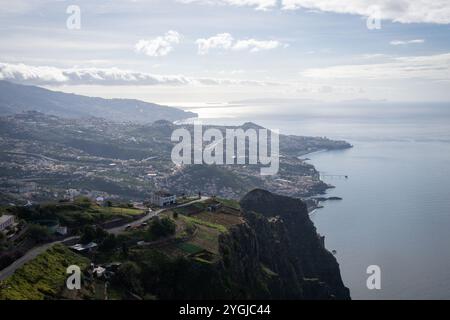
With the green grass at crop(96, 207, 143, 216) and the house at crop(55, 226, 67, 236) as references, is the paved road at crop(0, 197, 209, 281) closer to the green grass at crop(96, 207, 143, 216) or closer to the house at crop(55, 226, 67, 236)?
the house at crop(55, 226, 67, 236)

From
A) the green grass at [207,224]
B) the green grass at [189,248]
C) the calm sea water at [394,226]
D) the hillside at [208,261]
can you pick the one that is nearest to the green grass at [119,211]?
the hillside at [208,261]

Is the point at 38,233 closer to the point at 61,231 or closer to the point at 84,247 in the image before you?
the point at 61,231

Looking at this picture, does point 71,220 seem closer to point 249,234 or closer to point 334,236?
point 249,234

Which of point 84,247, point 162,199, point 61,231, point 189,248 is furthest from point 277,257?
point 61,231

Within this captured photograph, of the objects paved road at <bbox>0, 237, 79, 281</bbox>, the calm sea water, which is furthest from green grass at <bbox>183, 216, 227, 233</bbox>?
the calm sea water
